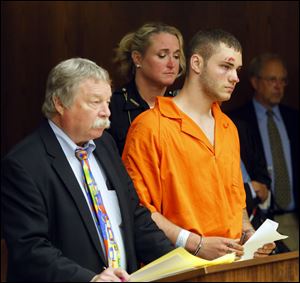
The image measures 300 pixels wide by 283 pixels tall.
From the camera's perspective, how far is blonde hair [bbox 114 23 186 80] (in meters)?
4.67

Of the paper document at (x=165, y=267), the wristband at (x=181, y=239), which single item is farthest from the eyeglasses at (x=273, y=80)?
the paper document at (x=165, y=267)

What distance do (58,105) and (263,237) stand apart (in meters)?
0.90

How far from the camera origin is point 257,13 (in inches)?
259

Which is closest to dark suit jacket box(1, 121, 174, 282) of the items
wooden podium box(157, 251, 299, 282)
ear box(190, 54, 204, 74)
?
wooden podium box(157, 251, 299, 282)

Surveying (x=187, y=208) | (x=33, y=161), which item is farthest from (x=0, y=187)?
(x=187, y=208)

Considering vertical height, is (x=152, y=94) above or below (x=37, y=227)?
above

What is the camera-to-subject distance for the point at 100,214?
11.0ft

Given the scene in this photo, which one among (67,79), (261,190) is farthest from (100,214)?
(261,190)

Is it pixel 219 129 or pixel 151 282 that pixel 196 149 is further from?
pixel 151 282

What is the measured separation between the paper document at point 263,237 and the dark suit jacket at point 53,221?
0.31 meters

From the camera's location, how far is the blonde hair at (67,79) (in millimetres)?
3361

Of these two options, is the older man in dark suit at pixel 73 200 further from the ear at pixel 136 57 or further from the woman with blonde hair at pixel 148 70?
the ear at pixel 136 57

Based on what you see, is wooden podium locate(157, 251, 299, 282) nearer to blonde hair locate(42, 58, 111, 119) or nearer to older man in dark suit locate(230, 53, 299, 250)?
blonde hair locate(42, 58, 111, 119)

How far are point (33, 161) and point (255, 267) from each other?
0.87 m
